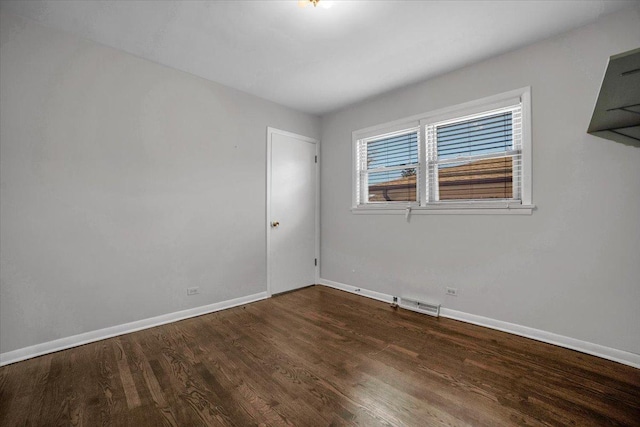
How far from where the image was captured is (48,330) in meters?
2.23

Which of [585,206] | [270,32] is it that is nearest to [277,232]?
[270,32]

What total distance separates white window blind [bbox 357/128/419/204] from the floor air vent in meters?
1.26

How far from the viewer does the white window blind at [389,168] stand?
3.41 m

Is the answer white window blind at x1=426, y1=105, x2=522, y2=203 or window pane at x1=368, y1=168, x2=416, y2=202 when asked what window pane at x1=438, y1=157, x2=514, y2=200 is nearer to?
white window blind at x1=426, y1=105, x2=522, y2=203

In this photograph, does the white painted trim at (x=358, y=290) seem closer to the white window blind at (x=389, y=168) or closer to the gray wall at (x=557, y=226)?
the gray wall at (x=557, y=226)

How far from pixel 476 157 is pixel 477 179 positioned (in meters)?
0.24

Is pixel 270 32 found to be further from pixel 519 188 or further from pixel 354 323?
pixel 354 323

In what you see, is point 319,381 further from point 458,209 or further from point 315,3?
point 315,3

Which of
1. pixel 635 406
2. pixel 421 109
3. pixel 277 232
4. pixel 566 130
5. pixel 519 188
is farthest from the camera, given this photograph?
pixel 277 232

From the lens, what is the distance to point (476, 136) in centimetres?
286

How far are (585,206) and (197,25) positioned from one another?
364 cm

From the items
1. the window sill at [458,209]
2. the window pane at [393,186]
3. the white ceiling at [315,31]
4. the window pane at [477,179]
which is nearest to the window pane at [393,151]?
the window pane at [393,186]

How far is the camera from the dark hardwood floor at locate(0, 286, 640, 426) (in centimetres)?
153

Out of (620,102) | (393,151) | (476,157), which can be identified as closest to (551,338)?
(476,157)
